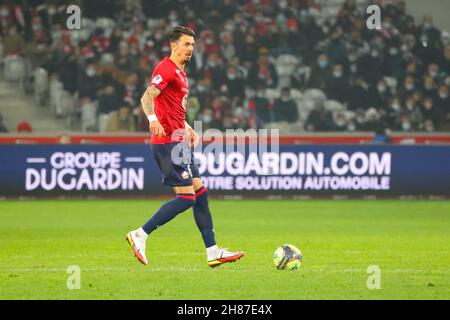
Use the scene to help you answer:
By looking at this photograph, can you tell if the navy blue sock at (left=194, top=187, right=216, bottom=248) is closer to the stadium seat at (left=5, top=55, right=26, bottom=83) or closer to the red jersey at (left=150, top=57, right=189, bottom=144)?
the red jersey at (left=150, top=57, right=189, bottom=144)

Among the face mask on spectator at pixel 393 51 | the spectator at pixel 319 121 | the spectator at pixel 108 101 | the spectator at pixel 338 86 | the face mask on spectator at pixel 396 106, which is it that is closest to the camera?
the spectator at pixel 108 101

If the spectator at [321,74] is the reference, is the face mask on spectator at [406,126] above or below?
below

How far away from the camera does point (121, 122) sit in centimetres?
2306

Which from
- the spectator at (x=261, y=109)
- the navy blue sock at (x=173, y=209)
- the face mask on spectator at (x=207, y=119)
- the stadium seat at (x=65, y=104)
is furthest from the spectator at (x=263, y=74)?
the navy blue sock at (x=173, y=209)

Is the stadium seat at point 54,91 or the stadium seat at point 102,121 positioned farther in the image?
the stadium seat at point 54,91

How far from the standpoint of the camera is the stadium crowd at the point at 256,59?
79.2 feet

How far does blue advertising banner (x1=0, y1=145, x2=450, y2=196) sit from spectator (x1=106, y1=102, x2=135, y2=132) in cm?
253

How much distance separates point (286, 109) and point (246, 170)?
4254 mm

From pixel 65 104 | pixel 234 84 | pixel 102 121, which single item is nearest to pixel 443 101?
pixel 234 84

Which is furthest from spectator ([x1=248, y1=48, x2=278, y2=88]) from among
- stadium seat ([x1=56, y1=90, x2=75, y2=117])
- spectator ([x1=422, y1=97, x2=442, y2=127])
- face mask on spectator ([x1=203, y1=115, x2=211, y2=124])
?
stadium seat ([x1=56, y1=90, x2=75, y2=117])

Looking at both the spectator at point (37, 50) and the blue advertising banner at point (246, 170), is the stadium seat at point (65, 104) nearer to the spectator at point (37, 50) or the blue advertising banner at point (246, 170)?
the spectator at point (37, 50)

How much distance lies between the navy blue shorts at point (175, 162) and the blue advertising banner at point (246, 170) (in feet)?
33.4
